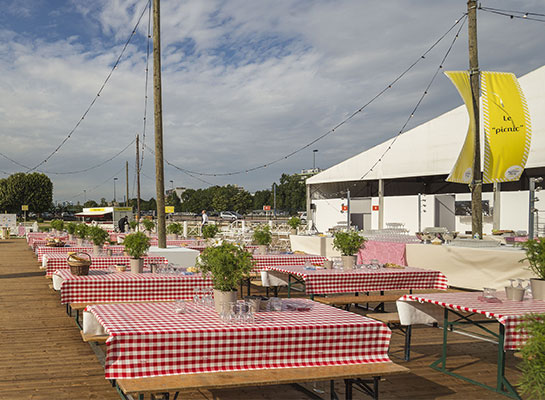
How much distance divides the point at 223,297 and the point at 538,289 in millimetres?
2861

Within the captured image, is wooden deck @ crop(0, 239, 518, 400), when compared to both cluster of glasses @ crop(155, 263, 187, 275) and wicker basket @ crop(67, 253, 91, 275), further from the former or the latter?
cluster of glasses @ crop(155, 263, 187, 275)

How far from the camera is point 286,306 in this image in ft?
14.3

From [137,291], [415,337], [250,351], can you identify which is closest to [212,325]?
[250,351]

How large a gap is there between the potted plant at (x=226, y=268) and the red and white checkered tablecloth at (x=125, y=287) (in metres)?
2.34

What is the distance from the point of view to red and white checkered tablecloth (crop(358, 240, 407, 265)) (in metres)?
11.6

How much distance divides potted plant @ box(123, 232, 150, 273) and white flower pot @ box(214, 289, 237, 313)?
9.47 feet

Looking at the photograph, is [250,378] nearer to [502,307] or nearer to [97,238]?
[502,307]

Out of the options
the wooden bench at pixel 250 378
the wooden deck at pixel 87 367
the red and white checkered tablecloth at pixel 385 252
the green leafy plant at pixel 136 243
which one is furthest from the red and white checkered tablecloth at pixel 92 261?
the wooden bench at pixel 250 378

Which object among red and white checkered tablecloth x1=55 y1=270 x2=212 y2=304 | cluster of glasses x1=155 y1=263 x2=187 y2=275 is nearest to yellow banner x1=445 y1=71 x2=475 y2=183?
cluster of glasses x1=155 y1=263 x2=187 y2=275

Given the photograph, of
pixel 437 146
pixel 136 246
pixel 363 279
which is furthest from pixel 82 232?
pixel 437 146

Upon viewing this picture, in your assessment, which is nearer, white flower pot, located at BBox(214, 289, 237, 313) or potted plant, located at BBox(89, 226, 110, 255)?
white flower pot, located at BBox(214, 289, 237, 313)

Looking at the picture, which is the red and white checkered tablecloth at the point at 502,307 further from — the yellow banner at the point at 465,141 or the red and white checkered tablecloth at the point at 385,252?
the yellow banner at the point at 465,141

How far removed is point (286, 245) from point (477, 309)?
44.9 feet

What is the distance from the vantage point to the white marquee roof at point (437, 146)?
59.8 ft
